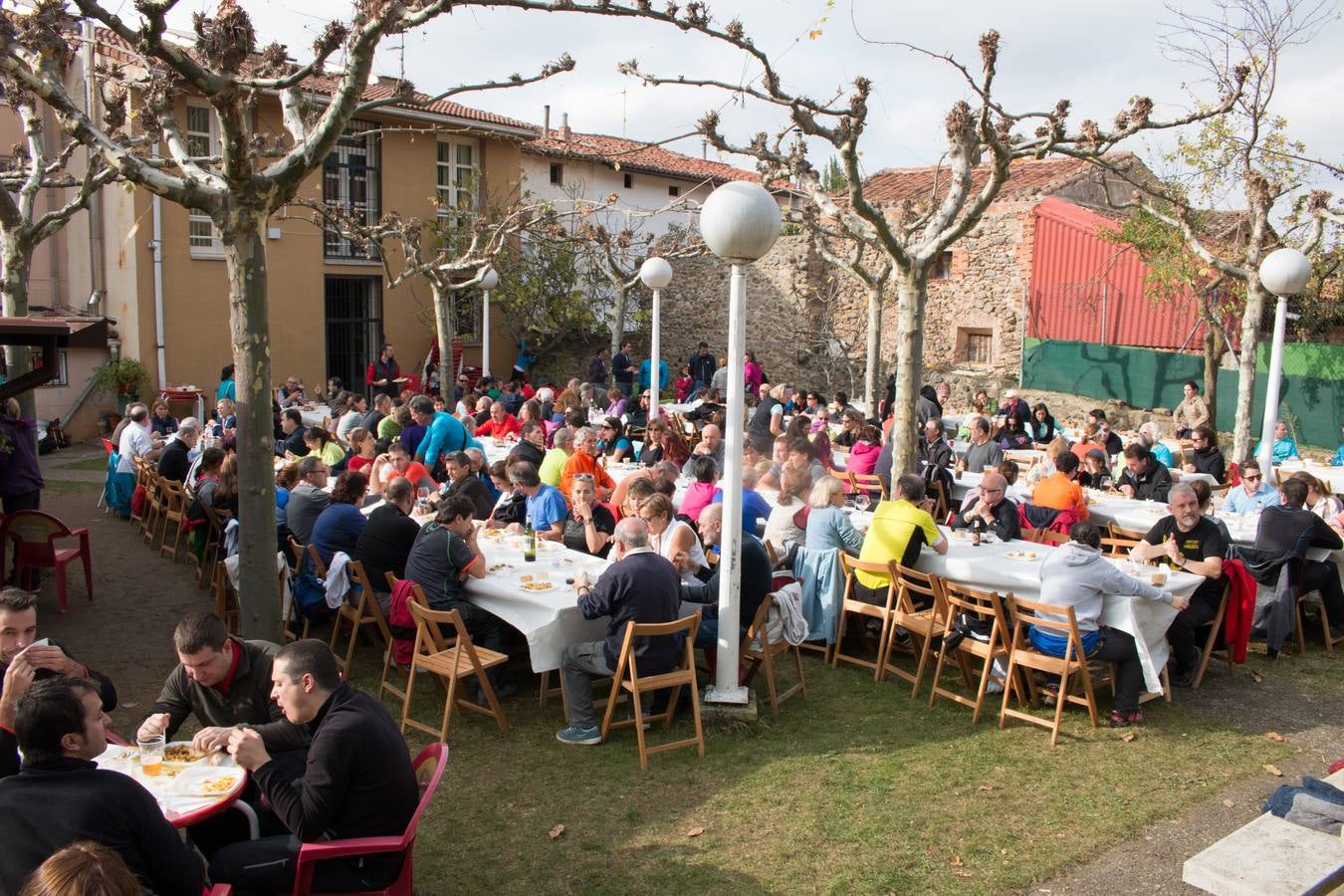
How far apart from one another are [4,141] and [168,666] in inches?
601

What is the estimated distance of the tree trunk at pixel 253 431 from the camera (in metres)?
5.73

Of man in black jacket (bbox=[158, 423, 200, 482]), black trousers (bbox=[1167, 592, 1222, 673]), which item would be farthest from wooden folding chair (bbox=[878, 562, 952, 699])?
man in black jacket (bbox=[158, 423, 200, 482])

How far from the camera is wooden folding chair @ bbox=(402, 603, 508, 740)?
5723 millimetres

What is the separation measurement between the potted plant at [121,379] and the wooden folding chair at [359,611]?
523 inches

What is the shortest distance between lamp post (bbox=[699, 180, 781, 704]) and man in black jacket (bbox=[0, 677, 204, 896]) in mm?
3311

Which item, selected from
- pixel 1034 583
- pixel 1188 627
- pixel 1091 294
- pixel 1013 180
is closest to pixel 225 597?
pixel 1034 583

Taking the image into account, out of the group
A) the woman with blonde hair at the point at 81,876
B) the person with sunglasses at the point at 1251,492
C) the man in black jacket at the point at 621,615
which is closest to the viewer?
the woman with blonde hair at the point at 81,876

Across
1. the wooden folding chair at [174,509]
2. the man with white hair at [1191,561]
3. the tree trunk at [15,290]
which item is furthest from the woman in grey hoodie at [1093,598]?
the tree trunk at [15,290]

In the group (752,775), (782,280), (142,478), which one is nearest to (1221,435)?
(782,280)

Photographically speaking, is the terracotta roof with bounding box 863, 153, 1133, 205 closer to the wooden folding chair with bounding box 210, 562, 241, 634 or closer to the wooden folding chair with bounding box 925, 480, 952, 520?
the wooden folding chair with bounding box 925, 480, 952, 520

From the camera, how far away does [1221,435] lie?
57.4 feet

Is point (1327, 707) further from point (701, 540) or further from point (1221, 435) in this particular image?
point (1221, 435)

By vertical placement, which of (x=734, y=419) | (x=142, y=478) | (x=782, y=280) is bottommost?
(x=142, y=478)

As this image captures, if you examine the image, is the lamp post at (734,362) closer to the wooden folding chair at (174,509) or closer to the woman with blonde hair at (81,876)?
the woman with blonde hair at (81,876)
